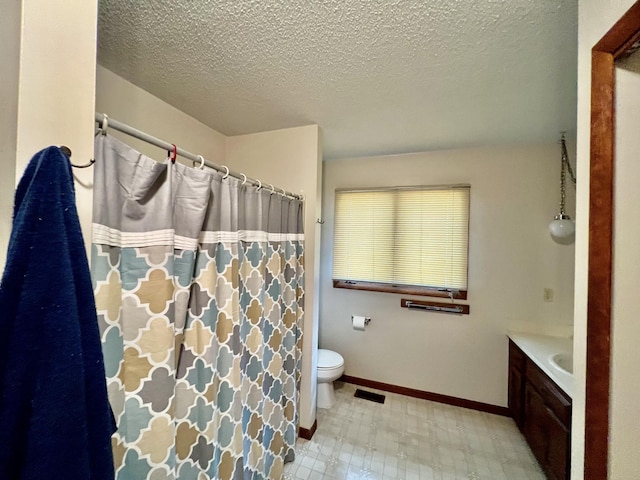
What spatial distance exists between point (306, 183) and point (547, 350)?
208cm

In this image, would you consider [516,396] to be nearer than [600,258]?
No

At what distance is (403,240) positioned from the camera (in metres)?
2.36

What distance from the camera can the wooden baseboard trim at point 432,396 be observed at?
208 centimetres

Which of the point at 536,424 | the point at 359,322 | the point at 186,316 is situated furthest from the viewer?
the point at 359,322

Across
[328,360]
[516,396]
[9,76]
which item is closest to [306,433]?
[328,360]

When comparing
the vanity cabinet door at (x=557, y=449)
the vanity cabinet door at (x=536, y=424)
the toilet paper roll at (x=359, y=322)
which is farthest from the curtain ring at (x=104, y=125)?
the vanity cabinet door at (x=536, y=424)

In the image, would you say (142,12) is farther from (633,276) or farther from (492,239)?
(492,239)

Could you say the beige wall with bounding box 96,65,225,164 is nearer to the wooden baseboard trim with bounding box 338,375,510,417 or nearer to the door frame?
the door frame

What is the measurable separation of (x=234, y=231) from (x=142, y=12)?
0.95 m

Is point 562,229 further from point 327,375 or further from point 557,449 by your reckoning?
point 327,375

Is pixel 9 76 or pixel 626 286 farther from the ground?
pixel 9 76

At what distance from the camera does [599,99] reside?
2.17 feet

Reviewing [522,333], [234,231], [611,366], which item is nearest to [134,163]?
[234,231]

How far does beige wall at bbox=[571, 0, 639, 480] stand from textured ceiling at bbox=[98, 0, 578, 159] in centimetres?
33
